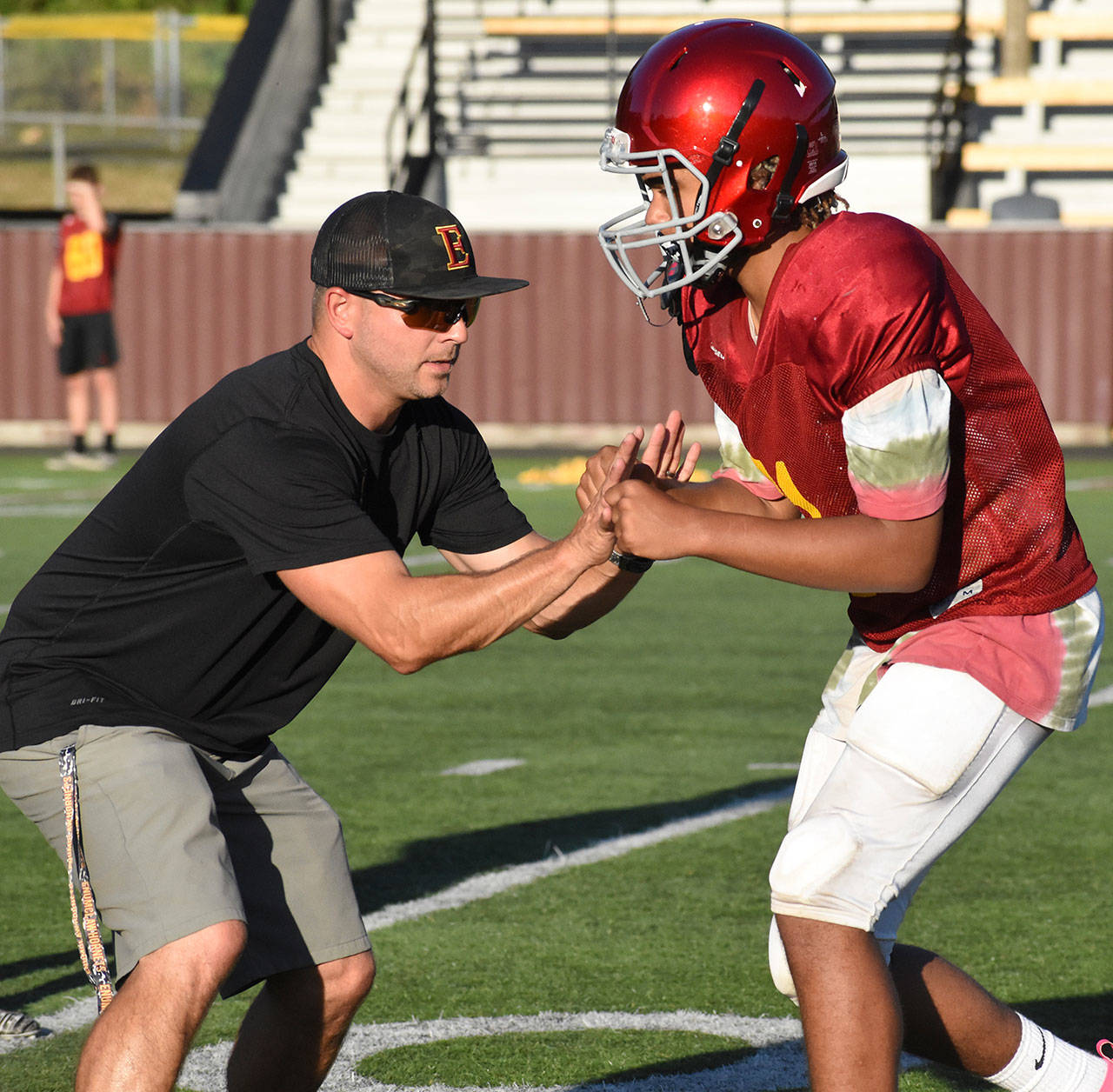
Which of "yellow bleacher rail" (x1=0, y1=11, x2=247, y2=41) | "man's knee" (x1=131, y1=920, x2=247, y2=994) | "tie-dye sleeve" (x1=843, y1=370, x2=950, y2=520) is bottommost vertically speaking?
"man's knee" (x1=131, y1=920, x2=247, y2=994)

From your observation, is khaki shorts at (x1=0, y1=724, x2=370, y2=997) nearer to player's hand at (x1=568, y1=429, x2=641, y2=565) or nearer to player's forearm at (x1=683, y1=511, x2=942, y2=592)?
player's hand at (x1=568, y1=429, x2=641, y2=565)

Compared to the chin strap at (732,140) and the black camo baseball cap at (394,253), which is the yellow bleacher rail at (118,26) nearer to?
the black camo baseball cap at (394,253)

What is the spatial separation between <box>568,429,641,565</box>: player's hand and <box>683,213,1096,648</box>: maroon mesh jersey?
0.22 m

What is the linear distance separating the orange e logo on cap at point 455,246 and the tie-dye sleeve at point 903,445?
2.85 ft

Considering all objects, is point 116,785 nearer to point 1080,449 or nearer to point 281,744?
point 281,744

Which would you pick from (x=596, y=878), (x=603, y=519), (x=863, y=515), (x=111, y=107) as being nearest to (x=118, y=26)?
(x=111, y=107)

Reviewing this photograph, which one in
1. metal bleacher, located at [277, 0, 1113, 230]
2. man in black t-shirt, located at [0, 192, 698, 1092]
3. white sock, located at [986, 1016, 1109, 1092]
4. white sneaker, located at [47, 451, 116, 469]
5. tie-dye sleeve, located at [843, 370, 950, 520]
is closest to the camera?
tie-dye sleeve, located at [843, 370, 950, 520]

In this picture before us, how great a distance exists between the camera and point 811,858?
3105 millimetres

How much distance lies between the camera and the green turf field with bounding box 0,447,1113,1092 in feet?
13.5

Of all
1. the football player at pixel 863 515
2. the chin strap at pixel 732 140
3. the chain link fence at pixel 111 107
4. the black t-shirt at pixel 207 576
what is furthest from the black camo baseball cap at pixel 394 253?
the chain link fence at pixel 111 107

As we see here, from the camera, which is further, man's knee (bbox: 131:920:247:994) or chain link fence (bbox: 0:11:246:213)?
chain link fence (bbox: 0:11:246:213)

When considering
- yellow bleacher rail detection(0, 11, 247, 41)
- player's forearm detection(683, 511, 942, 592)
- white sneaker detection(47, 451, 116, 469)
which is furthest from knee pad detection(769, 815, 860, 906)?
yellow bleacher rail detection(0, 11, 247, 41)

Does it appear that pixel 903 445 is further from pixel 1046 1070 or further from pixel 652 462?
pixel 1046 1070

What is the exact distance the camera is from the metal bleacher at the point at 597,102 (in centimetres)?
2278
